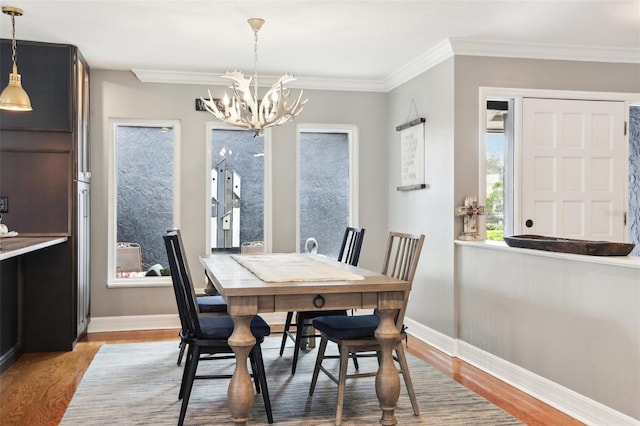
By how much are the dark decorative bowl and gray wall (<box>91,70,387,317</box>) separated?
8.16ft

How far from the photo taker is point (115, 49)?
4887 millimetres

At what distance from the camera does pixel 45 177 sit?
4.72m

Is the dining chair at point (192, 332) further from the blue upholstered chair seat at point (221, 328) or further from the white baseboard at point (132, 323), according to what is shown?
the white baseboard at point (132, 323)

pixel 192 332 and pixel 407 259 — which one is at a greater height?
pixel 407 259

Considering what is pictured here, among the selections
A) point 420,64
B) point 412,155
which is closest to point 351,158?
point 412,155

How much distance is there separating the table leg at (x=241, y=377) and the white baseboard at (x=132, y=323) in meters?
2.89

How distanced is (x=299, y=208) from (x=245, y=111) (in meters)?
2.16

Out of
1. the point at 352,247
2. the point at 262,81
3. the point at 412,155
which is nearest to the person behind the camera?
the point at 352,247

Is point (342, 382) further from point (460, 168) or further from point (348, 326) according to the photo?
point (460, 168)

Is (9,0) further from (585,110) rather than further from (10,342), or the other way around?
(585,110)

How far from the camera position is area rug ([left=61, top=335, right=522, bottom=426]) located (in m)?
3.21

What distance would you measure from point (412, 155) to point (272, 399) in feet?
9.19

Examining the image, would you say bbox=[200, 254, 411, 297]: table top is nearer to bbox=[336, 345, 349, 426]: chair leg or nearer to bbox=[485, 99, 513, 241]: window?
bbox=[336, 345, 349, 426]: chair leg

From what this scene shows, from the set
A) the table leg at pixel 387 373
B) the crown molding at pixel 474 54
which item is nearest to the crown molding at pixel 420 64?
the crown molding at pixel 474 54
